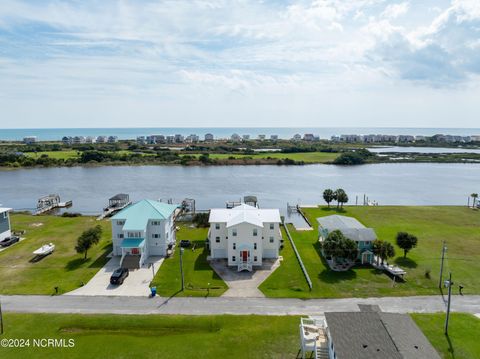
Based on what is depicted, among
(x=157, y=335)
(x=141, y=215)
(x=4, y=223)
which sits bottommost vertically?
(x=157, y=335)

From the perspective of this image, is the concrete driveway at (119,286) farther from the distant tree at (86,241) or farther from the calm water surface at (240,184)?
the calm water surface at (240,184)

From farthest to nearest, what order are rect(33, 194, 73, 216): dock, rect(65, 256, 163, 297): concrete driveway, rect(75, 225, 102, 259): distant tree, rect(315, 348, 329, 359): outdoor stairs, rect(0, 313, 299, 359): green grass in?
rect(33, 194, 73, 216): dock
rect(75, 225, 102, 259): distant tree
rect(65, 256, 163, 297): concrete driveway
rect(0, 313, 299, 359): green grass
rect(315, 348, 329, 359): outdoor stairs

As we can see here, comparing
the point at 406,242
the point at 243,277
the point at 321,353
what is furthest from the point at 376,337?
the point at 406,242

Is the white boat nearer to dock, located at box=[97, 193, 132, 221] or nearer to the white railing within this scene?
dock, located at box=[97, 193, 132, 221]

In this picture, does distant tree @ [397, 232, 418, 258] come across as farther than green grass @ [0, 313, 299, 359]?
Yes

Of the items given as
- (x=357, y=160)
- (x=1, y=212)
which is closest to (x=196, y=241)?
(x=1, y=212)

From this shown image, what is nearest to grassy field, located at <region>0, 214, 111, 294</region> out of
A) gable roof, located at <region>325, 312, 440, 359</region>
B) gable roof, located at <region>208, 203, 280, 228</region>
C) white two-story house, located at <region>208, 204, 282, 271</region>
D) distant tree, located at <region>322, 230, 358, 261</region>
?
white two-story house, located at <region>208, 204, 282, 271</region>

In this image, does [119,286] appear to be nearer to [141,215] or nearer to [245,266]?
[141,215]
